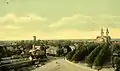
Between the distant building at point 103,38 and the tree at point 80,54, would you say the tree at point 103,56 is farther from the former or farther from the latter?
the tree at point 80,54

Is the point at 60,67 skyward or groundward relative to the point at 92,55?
groundward

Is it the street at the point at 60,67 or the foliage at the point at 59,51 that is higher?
the foliage at the point at 59,51

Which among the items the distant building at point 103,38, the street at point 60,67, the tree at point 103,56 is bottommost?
the street at point 60,67

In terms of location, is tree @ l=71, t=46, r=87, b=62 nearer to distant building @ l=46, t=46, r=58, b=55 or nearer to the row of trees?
the row of trees

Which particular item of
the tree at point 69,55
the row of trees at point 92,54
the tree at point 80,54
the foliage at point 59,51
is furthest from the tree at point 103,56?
the foliage at point 59,51

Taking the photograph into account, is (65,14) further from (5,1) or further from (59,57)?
(5,1)

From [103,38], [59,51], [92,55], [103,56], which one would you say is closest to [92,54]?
[92,55]

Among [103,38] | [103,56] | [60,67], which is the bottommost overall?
[60,67]

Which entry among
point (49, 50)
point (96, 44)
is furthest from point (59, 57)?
point (96, 44)

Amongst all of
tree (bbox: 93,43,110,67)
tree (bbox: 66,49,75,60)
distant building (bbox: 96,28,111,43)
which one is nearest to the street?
tree (bbox: 66,49,75,60)

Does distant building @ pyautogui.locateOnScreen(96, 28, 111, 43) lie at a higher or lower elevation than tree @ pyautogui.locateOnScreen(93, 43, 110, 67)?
higher

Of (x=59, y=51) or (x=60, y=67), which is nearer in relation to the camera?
(x=60, y=67)

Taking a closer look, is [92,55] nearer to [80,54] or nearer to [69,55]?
[80,54]
